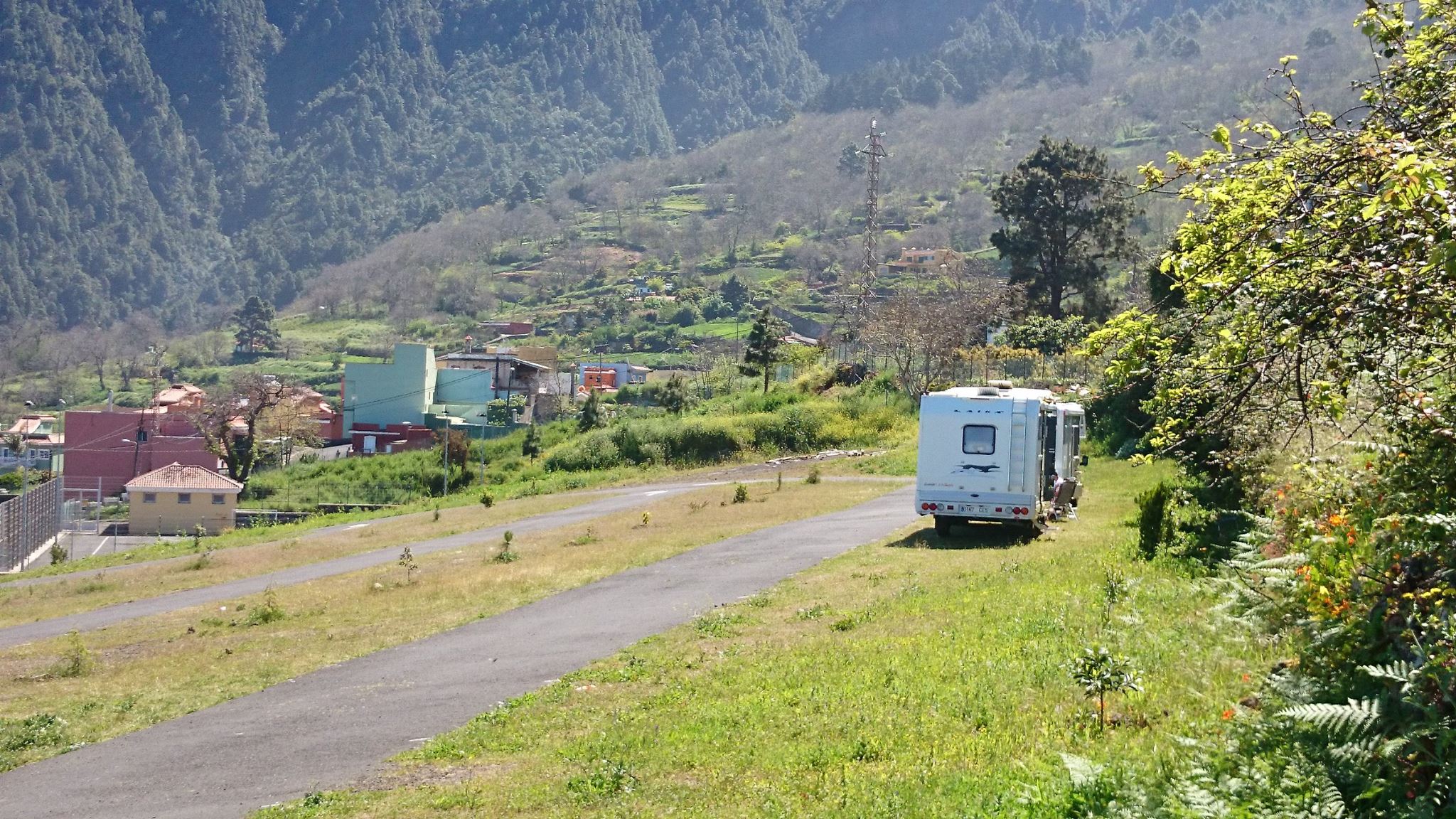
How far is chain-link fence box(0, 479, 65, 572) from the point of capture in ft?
117

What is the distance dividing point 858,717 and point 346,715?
4464 millimetres

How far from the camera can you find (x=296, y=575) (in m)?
23.4

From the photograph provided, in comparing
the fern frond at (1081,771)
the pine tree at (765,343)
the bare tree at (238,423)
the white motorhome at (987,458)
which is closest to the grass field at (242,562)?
the white motorhome at (987,458)

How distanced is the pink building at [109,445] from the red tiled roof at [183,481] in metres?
11.5

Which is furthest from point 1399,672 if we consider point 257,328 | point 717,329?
point 257,328

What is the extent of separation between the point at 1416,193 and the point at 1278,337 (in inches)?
57.9

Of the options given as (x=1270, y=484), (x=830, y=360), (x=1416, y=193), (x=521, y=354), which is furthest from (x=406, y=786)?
(x=521, y=354)

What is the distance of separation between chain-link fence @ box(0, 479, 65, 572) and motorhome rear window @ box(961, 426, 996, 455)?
28635 millimetres

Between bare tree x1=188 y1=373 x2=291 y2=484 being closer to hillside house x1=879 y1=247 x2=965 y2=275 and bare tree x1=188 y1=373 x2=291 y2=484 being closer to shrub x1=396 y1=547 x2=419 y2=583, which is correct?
shrub x1=396 y1=547 x2=419 y2=583

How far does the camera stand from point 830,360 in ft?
174

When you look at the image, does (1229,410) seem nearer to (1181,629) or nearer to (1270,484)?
(1181,629)

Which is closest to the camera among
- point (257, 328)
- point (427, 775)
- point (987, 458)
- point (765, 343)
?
point (427, 775)

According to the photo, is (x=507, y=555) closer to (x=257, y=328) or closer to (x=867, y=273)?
(x=867, y=273)

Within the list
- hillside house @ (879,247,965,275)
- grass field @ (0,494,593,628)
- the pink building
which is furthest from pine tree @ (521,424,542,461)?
hillside house @ (879,247,965,275)
